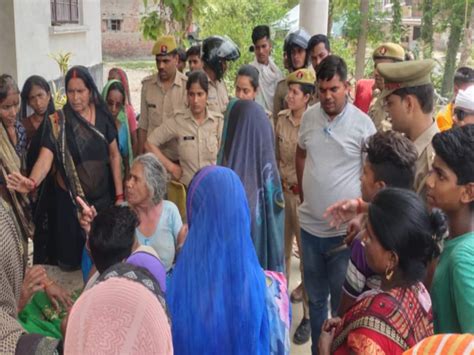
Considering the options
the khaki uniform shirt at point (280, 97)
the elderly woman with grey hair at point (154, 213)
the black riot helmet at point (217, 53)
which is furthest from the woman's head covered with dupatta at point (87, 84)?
the khaki uniform shirt at point (280, 97)

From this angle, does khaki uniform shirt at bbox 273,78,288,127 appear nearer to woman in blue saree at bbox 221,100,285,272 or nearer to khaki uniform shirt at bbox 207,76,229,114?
khaki uniform shirt at bbox 207,76,229,114

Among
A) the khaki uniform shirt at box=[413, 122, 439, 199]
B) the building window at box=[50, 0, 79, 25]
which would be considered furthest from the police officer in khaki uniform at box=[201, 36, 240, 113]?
the building window at box=[50, 0, 79, 25]

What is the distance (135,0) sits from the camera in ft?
72.9

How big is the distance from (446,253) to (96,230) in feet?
4.32

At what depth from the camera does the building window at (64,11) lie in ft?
32.2

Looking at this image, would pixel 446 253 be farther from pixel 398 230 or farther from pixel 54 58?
pixel 54 58

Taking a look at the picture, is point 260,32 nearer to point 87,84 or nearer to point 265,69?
point 265,69

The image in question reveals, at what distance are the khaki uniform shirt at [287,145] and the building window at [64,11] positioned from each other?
6.96 metres

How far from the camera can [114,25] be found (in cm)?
2333

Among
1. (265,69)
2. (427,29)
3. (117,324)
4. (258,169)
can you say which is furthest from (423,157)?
(427,29)

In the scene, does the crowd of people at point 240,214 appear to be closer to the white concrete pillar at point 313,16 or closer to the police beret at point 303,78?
the police beret at point 303,78

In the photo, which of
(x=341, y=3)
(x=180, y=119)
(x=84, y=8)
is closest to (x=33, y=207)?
(x=180, y=119)

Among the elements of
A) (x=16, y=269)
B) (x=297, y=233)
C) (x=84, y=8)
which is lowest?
(x=297, y=233)

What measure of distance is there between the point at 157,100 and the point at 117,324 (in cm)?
375
